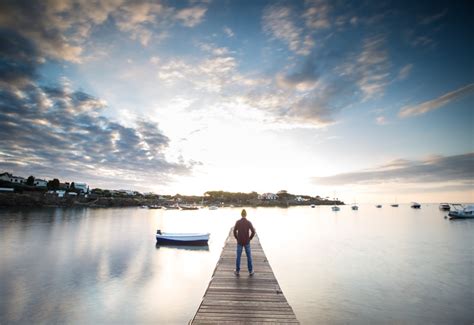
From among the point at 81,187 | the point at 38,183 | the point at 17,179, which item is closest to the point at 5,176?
the point at 17,179

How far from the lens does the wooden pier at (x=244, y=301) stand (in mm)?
7734

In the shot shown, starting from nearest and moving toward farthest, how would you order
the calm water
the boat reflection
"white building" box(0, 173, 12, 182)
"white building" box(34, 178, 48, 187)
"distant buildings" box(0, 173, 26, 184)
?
the calm water < the boat reflection < "white building" box(0, 173, 12, 182) < "distant buildings" box(0, 173, 26, 184) < "white building" box(34, 178, 48, 187)

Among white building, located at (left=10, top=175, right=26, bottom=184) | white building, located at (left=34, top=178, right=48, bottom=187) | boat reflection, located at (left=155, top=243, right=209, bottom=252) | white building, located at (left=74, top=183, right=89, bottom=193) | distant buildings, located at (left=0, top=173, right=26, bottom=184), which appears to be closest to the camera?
boat reflection, located at (left=155, top=243, right=209, bottom=252)

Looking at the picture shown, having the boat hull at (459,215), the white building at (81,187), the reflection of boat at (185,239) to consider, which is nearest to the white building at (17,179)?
the white building at (81,187)

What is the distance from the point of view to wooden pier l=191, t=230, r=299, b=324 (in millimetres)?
7734

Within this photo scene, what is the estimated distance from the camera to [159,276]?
866 inches

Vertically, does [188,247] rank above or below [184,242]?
below

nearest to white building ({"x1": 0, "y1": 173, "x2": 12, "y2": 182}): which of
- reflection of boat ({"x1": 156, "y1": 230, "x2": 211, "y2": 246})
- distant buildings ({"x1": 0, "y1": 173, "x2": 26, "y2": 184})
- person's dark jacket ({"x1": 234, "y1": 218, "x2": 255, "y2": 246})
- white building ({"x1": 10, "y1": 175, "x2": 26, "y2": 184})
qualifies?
distant buildings ({"x1": 0, "y1": 173, "x2": 26, "y2": 184})

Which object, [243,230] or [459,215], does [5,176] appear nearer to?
[243,230]

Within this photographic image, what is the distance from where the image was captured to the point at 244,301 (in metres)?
9.15

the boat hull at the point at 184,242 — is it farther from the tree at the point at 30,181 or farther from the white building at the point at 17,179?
the white building at the point at 17,179

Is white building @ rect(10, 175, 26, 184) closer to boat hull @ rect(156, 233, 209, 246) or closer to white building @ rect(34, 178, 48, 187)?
white building @ rect(34, 178, 48, 187)

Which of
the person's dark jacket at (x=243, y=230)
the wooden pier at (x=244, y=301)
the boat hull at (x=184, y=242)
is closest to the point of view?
the wooden pier at (x=244, y=301)

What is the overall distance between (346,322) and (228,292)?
806cm
